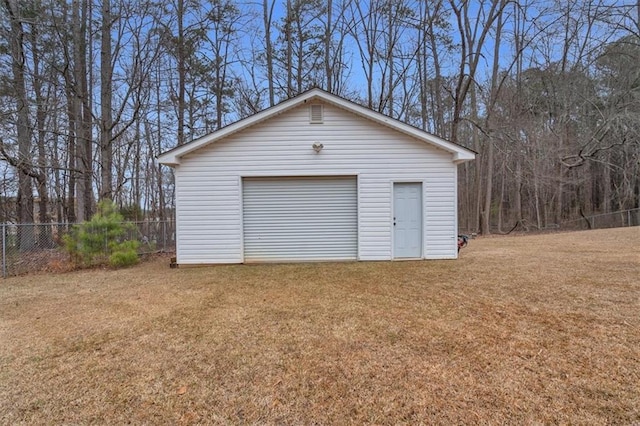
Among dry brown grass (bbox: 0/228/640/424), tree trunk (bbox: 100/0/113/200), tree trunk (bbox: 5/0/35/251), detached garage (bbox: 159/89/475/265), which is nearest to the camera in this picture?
dry brown grass (bbox: 0/228/640/424)

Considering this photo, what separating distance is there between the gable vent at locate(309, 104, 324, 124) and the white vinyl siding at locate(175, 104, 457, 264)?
0.10m

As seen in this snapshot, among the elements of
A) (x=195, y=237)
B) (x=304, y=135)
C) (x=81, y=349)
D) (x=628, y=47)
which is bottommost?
(x=81, y=349)

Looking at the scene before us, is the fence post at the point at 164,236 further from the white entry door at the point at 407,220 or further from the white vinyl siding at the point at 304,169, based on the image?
the white entry door at the point at 407,220

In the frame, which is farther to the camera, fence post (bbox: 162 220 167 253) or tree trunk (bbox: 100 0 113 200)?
tree trunk (bbox: 100 0 113 200)

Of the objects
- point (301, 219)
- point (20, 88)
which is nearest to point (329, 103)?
point (301, 219)

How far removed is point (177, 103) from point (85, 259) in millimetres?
9760

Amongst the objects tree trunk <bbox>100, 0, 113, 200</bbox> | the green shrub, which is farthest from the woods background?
the green shrub

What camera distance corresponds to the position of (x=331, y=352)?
3176 millimetres

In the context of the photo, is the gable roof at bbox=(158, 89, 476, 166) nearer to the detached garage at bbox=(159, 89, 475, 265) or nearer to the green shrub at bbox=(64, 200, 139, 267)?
the detached garage at bbox=(159, 89, 475, 265)

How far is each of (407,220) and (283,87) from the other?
11730 mm

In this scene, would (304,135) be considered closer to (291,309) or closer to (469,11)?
(291,309)

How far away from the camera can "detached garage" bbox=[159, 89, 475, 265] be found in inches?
311

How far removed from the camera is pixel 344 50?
17453 mm

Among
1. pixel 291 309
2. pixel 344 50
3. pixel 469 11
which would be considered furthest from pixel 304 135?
pixel 469 11
